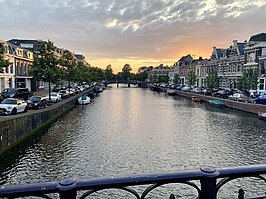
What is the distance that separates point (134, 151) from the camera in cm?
1917

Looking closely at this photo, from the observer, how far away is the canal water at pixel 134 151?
47.4 ft

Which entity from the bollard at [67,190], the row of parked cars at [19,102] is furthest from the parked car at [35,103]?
the bollard at [67,190]

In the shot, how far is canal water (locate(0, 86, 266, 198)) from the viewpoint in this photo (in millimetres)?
14436

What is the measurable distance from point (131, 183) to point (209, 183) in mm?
844

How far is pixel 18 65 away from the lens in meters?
57.2

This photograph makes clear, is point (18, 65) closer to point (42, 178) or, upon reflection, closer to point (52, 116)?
point (52, 116)

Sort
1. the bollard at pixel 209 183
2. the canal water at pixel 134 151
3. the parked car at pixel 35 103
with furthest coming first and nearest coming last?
the parked car at pixel 35 103 → the canal water at pixel 134 151 → the bollard at pixel 209 183

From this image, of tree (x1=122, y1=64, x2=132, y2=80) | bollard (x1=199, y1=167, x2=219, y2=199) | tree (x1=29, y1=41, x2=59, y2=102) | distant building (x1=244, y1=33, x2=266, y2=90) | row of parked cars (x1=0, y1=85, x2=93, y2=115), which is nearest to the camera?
bollard (x1=199, y1=167, x2=219, y2=199)

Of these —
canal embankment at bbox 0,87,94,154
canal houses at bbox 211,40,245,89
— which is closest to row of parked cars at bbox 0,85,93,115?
canal embankment at bbox 0,87,94,154

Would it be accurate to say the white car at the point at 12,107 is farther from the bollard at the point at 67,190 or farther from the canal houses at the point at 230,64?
the canal houses at the point at 230,64

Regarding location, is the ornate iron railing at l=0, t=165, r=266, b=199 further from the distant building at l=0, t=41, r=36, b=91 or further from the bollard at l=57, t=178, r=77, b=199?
the distant building at l=0, t=41, r=36, b=91

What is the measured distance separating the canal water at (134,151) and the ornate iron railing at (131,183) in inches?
294

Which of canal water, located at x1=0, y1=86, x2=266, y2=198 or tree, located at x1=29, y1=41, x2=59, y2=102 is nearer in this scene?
canal water, located at x1=0, y1=86, x2=266, y2=198

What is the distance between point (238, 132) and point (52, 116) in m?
21.5
